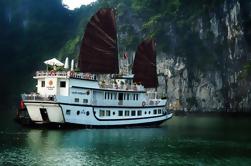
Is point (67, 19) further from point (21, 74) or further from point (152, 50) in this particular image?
point (152, 50)

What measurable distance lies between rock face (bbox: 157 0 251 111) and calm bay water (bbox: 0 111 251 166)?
46330 mm

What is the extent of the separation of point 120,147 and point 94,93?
47.6 ft

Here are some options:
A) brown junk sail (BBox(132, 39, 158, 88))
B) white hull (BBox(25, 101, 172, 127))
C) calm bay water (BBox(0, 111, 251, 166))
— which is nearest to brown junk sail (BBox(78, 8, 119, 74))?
white hull (BBox(25, 101, 172, 127))

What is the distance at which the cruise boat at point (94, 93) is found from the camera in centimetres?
4372

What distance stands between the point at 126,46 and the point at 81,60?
5123cm

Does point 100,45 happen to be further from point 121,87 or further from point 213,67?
point 213,67

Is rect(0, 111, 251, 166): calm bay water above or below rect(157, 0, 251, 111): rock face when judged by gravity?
below

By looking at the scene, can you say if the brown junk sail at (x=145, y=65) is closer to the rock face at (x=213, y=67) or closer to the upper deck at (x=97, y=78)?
the upper deck at (x=97, y=78)

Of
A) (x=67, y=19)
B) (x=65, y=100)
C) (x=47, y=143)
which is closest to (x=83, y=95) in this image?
(x=65, y=100)

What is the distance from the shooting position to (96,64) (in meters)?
48.6

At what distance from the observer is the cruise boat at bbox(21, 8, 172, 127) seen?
43.7 m

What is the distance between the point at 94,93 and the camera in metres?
46.7

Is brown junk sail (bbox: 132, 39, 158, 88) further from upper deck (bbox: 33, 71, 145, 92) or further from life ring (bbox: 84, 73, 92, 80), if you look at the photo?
life ring (bbox: 84, 73, 92, 80)

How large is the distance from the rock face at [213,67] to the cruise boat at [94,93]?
122 ft
